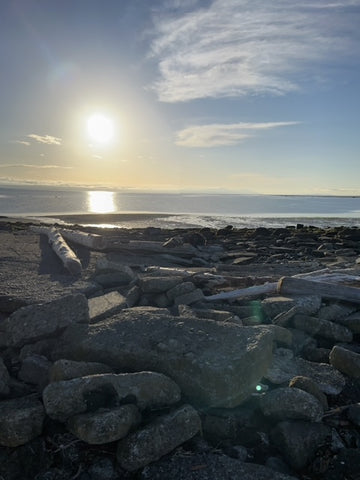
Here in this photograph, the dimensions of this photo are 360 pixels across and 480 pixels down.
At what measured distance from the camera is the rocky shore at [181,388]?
2869mm

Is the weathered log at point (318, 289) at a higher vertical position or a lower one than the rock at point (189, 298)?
higher

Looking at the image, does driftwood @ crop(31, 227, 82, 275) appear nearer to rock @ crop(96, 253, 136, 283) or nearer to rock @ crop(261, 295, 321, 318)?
rock @ crop(96, 253, 136, 283)

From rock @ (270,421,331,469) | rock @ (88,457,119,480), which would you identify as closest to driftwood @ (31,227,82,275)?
rock @ (88,457,119,480)

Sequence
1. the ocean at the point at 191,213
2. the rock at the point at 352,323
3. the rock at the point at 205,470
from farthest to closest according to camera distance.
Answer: the ocean at the point at 191,213, the rock at the point at 352,323, the rock at the point at 205,470

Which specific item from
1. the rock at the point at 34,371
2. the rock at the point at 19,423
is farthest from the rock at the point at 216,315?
the rock at the point at 19,423

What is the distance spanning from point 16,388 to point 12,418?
2.06 feet

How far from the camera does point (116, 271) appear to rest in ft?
24.3

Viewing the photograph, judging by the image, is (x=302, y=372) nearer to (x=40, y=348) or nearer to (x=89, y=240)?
(x=40, y=348)

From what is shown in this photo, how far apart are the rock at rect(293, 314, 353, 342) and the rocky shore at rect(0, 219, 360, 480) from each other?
16 mm

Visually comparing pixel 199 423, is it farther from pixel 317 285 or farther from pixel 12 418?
pixel 317 285

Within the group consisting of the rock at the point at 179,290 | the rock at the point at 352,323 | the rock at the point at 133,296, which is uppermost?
the rock at the point at 179,290

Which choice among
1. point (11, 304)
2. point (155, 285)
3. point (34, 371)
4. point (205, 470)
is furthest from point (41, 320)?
point (205, 470)

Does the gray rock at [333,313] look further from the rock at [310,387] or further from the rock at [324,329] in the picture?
the rock at [310,387]

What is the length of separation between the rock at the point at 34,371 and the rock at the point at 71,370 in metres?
0.34
